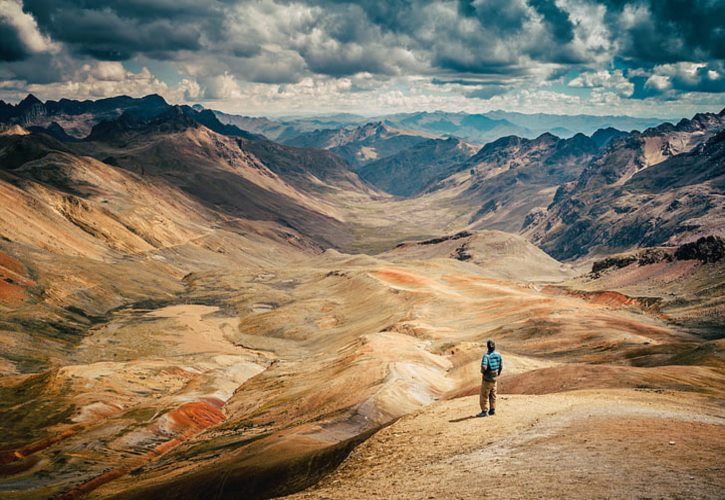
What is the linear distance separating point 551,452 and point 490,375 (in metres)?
7.56

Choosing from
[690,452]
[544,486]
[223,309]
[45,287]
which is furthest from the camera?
[223,309]

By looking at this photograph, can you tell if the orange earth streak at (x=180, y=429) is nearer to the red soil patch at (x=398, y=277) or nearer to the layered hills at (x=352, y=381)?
the layered hills at (x=352, y=381)

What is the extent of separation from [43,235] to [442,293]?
138m

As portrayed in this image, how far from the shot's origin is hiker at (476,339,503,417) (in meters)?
28.9

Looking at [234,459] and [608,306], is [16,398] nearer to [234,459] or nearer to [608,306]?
[234,459]

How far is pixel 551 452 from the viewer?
860 inches

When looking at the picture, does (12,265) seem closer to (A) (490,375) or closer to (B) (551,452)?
(A) (490,375)

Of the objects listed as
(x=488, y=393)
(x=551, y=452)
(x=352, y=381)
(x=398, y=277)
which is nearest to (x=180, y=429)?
(x=352, y=381)

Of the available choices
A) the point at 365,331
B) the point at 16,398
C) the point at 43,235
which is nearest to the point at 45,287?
the point at 43,235

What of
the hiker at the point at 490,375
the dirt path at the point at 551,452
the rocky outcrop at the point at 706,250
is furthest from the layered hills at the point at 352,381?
the hiker at the point at 490,375

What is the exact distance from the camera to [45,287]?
520ft

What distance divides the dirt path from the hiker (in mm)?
880

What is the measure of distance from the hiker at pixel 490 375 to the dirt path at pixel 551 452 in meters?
0.88

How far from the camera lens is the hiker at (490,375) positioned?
2888 centimetres
